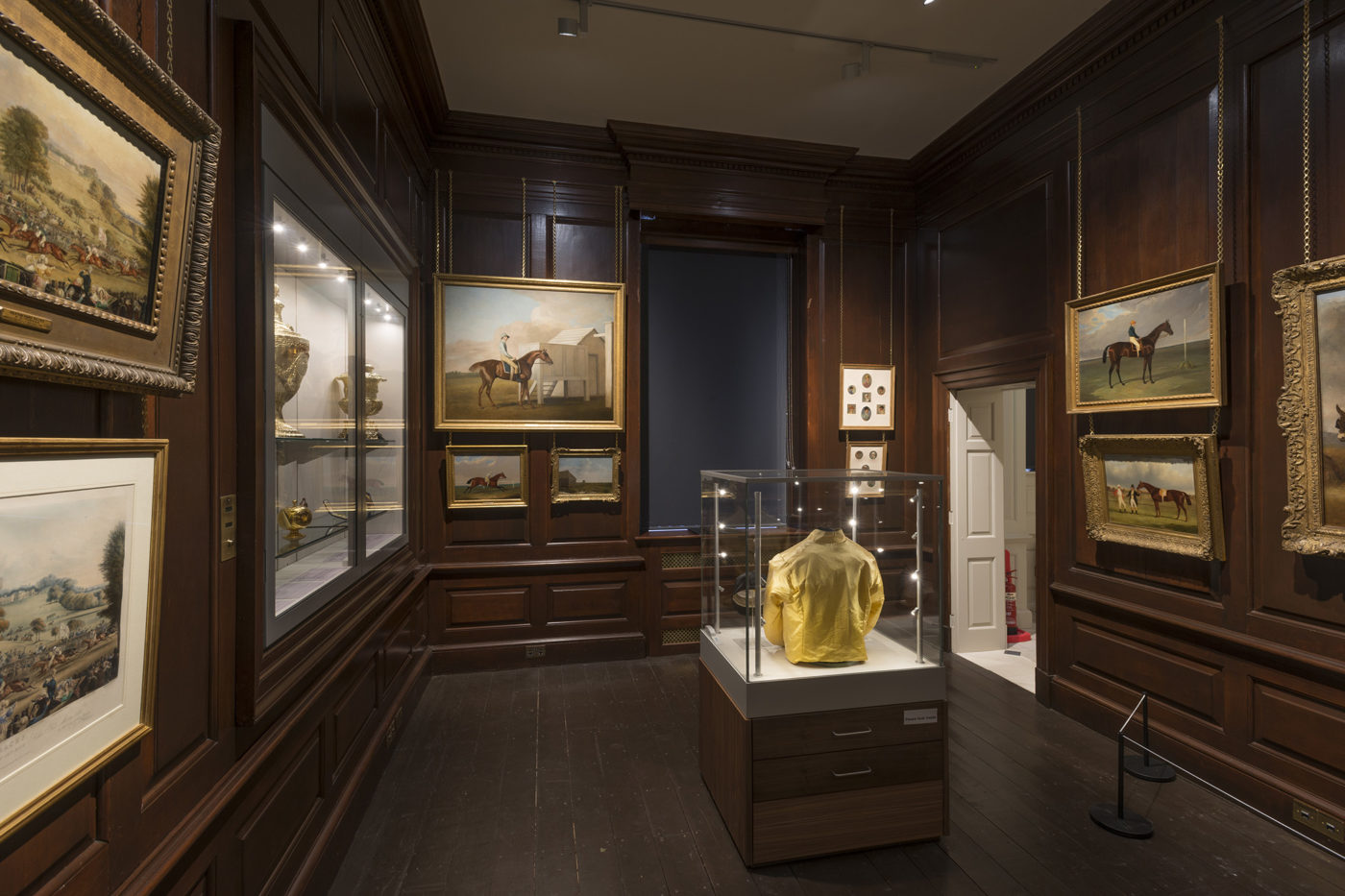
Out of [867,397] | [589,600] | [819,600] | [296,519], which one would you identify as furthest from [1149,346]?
[296,519]

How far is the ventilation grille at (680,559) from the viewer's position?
17.7 feet

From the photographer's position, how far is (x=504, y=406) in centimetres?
497

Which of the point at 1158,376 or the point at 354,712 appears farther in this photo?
the point at 1158,376

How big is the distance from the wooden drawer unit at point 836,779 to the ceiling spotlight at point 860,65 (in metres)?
3.77

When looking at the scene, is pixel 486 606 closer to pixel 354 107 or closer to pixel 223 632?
pixel 223 632

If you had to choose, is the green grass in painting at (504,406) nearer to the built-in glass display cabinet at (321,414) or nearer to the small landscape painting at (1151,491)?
the built-in glass display cabinet at (321,414)

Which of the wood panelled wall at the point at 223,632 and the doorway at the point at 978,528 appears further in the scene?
the doorway at the point at 978,528

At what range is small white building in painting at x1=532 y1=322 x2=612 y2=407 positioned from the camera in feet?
16.5

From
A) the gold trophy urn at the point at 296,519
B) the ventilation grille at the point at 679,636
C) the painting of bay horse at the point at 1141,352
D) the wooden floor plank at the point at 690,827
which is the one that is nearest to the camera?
the gold trophy urn at the point at 296,519

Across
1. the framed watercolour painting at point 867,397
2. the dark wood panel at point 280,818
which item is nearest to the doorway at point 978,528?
the framed watercolour painting at point 867,397

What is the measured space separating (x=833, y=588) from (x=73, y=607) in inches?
90.7

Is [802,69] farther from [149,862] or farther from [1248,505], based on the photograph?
[149,862]

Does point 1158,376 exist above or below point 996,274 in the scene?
below

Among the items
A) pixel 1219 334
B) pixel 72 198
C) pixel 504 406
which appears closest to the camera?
pixel 72 198
